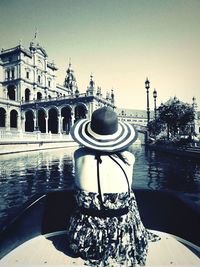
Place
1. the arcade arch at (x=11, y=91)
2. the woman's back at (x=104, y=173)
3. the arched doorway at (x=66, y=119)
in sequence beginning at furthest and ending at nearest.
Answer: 1. the arched doorway at (x=66, y=119)
2. the arcade arch at (x=11, y=91)
3. the woman's back at (x=104, y=173)

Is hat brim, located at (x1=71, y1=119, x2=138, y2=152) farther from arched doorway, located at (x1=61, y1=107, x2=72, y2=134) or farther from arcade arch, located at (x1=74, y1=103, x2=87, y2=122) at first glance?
arched doorway, located at (x1=61, y1=107, x2=72, y2=134)

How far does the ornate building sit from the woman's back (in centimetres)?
4212

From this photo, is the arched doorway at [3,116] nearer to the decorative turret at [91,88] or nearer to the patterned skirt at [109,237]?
the decorative turret at [91,88]

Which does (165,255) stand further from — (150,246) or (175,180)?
(175,180)

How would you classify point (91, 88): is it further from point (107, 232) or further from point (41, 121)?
point (107, 232)

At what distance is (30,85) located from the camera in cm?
5253

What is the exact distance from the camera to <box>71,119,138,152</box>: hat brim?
86.9 inches

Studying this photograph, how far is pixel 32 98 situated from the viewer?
52.5 metres

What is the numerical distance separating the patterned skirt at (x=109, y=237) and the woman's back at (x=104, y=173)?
0.23 feet

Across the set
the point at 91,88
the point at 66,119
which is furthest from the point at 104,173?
the point at 66,119

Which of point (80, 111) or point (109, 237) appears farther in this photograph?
point (80, 111)

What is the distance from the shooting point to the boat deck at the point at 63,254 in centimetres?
240

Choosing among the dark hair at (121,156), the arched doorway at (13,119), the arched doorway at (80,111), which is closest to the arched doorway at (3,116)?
the arched doorway at (13,119)

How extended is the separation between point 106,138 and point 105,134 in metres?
0.05
